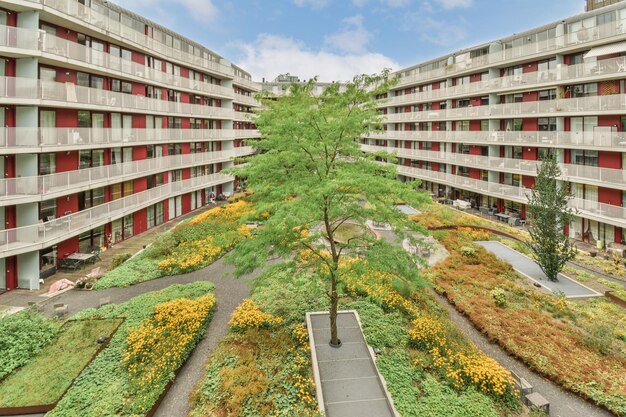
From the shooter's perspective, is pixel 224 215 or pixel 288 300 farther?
pixel 224 215

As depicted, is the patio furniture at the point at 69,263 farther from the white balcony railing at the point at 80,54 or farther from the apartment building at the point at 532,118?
the apartment building at the point at 532,118

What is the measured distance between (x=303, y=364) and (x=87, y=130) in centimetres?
2175

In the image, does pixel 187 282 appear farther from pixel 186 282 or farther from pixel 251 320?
pixel 251 320

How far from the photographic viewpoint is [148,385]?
38.5ft

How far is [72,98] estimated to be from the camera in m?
23.2

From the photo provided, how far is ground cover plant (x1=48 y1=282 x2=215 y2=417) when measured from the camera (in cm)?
1121

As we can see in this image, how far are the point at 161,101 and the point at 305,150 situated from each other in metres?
27.1

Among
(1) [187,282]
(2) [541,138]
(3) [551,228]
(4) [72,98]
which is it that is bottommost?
(1) [187,282]

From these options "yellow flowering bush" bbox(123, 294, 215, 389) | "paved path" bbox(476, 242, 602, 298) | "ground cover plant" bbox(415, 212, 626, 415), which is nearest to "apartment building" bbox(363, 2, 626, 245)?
"paved path" bbox(476, 242, 602, 298)

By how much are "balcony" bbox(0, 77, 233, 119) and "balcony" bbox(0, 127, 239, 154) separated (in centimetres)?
150

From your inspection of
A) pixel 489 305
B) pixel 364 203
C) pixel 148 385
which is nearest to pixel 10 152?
pixel 148 385

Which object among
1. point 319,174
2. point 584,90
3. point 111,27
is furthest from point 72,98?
point 584,90

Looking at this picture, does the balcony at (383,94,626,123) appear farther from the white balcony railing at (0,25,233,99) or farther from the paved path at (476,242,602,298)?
the white balcony railing at (0,25,233,99)

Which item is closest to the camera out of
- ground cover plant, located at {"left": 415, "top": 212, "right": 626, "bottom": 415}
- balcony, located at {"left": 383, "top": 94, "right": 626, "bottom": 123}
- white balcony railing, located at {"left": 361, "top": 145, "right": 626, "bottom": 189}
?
ground cover plant, located at {"left": 415, "top": 212, "right": 626, "bottom": 415}
